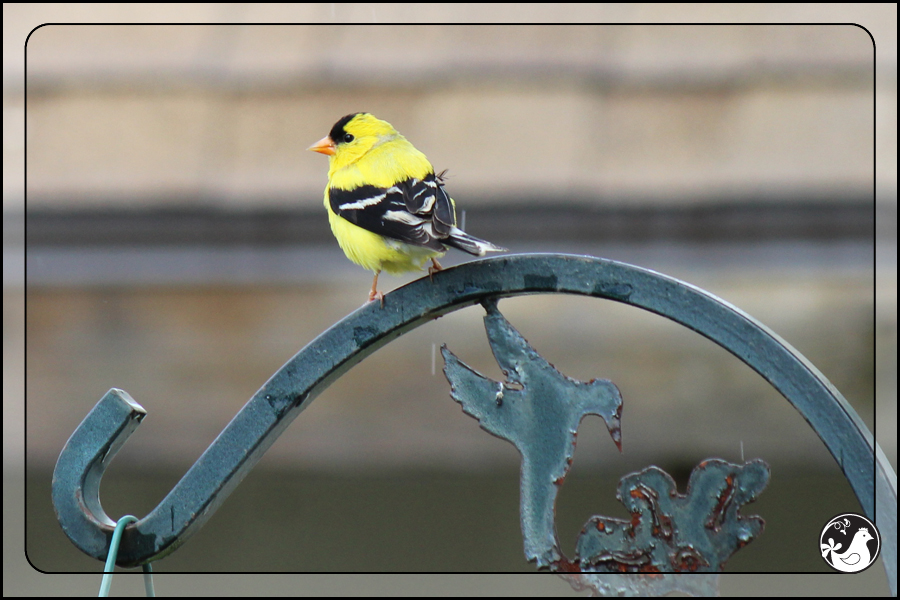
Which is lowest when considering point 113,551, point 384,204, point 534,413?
point 113,551

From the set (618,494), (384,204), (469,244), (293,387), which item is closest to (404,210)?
(384,204)

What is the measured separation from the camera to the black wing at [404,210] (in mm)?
1029

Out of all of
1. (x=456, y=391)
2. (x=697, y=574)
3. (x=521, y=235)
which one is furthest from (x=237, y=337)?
(x=697, y=574)

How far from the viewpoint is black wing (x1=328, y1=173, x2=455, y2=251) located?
1.03m

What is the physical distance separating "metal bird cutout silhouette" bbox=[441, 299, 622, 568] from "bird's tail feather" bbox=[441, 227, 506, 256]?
131 mm

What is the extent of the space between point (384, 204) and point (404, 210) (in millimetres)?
59

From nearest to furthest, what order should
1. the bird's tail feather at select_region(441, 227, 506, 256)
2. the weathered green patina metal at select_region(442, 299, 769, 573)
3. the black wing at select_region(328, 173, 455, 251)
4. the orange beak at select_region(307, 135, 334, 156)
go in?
the weathered green patina metal at select_region(442, 299, 769, 573), the bird's tail feather at select_region(441, 227, 506, 256), the black wing at select_region(328, 173, 455, 251), the orange beak at select_region(307, 135, 334, 156)

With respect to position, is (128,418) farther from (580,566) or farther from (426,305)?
(580,566)

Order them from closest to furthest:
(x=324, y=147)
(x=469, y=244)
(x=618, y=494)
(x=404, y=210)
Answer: (x=618, y=494) → (x=469, y=244) → (x=404, y=210) → (x=324, y=147)

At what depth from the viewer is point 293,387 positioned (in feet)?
2.77

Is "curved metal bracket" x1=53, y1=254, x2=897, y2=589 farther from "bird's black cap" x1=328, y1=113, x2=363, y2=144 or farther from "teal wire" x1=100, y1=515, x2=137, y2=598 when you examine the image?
"bird's black cap" x1=328, y1=113, x2=363, y2=144

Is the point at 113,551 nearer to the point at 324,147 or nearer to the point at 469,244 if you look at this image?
the point at 469,244

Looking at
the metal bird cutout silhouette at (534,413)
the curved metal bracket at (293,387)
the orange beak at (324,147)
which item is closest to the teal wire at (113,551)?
the curved metal bracket at (293,387)

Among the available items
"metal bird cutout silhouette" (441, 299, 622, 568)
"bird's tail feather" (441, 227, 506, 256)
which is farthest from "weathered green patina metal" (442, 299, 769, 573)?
"bird's tail feather" (441, 227, 506, 256)
